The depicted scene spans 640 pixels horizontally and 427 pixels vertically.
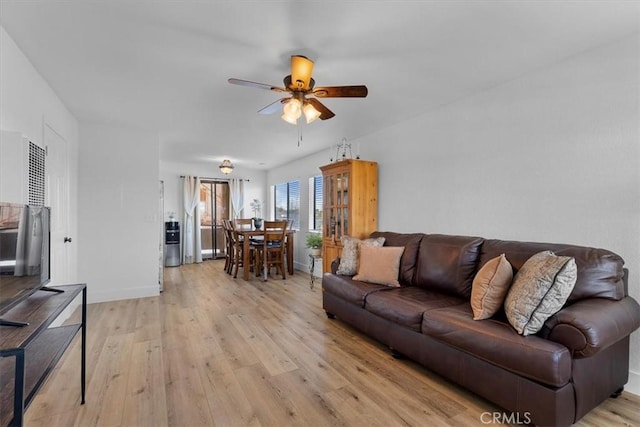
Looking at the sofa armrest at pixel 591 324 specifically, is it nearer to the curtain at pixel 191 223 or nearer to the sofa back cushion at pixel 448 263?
the sofa back cushion at pixel 448 263

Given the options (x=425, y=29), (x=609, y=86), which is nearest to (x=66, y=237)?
(x=425, y=29)

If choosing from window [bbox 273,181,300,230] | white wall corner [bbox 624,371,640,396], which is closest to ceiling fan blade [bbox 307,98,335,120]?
white wall corner [bbox 624,371,640,396]

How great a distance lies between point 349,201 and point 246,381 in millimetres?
2486

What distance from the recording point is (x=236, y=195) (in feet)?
25.8

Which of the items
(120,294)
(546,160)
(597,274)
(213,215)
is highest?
(546,160)

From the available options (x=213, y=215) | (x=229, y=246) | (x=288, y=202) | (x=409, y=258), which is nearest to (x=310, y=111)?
(x=409, y=258)

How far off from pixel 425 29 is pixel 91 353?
11.8 feet

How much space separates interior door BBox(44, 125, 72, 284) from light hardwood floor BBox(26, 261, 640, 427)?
700mm

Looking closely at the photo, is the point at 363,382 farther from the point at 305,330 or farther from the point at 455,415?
the point at 305,330

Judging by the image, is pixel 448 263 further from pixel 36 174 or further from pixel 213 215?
pixel 213 215

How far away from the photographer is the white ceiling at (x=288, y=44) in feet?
5.76

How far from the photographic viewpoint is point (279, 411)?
1.84 meters

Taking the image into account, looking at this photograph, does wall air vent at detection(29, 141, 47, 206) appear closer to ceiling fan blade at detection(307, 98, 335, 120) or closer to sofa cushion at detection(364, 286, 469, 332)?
ceiling fan blade at detection(307, 98, 335, 120)

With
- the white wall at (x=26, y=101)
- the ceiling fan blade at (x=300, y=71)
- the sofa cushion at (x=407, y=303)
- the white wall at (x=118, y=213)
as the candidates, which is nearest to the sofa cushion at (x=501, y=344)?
the sofa cushion at (x=407, y=303)
